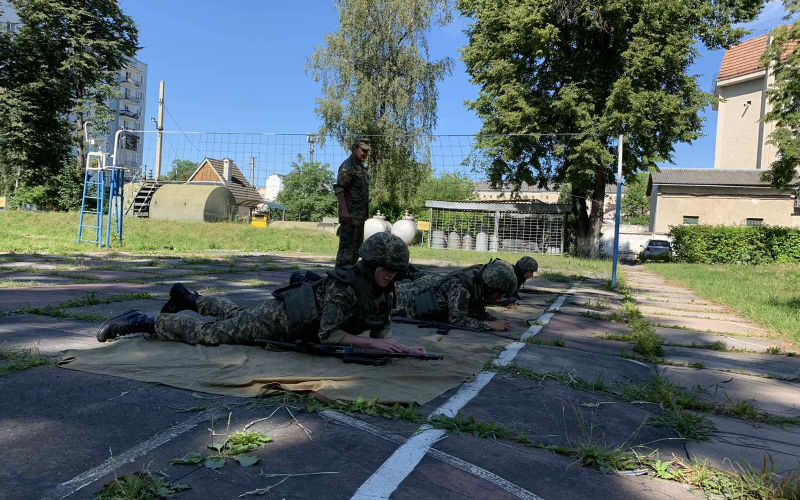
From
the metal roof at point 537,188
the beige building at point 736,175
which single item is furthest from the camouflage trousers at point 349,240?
the beige building at point 736,175

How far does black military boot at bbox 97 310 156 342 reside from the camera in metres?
3.85

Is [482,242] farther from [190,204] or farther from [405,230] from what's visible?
[190,204]

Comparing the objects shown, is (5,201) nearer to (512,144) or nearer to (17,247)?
(17,247)

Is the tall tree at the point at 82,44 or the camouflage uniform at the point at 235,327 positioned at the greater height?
the tall tree at the point at 82,44

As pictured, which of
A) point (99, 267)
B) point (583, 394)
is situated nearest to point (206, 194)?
point (99, 267)

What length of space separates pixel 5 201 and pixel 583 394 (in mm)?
41521

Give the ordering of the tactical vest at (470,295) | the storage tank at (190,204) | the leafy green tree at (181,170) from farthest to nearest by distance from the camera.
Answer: the leafy green tree at (181,170) < the storage tank at (190,204) < the tactical vest at (470,295)

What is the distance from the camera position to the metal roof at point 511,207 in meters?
29.3

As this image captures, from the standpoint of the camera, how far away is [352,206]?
6695mm

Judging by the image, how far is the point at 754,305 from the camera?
866cm

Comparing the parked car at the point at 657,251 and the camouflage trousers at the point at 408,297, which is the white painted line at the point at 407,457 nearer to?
→ the camouflage trousers at the point at 408,297

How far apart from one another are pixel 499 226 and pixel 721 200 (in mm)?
16805

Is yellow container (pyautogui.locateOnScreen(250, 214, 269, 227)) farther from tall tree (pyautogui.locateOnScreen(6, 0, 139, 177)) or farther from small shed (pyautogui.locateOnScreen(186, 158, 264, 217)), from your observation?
tall tree (pyautogui.locateOnScreen(6, 0, 139, 177))

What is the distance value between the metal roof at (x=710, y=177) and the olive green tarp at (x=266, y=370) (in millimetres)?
38258
